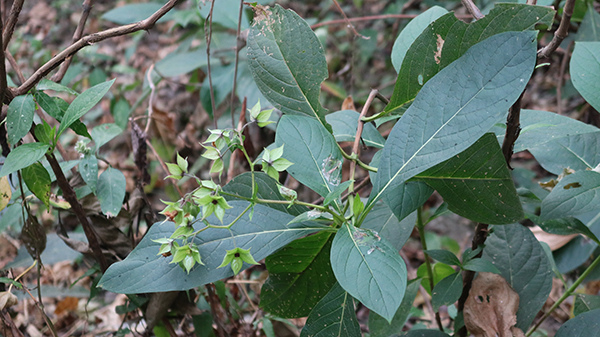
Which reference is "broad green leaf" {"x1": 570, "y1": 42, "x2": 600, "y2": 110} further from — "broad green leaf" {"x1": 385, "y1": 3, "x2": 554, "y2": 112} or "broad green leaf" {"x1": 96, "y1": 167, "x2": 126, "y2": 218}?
"broad green leaf" {"x1": 96, "y1": 167, "x2": 126, "y2": 218}

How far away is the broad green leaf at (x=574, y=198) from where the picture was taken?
805 mm

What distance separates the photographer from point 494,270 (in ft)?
2.84

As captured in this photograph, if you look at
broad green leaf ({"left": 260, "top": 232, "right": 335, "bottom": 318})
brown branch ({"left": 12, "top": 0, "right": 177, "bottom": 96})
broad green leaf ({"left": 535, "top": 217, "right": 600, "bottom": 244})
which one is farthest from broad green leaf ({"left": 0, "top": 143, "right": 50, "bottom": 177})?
broad green leaf ({"left": 535, "top": 217, "right": 600, "bottom": 244})

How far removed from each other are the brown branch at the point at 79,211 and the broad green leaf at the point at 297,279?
16.5 inches

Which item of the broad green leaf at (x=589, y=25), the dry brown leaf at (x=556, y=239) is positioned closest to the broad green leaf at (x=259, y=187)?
the dry brown leaf at (x=556, y=239)

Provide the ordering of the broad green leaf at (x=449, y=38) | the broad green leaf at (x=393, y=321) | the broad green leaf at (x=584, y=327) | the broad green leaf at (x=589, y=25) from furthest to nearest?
1. the broad green leaf at (x=589, y=25)
2. the broad green leaf at (x=393, y=321)
3. the broad green leaf at (x=584, y=327)
4. the broad green leaf at (x=449, y=38)

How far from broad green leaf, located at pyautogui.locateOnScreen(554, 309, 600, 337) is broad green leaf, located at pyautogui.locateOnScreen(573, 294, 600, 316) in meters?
0.17

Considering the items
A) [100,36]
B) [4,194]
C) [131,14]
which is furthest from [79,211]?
[131,14]

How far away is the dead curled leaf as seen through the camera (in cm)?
88

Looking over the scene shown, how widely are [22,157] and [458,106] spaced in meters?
0.78

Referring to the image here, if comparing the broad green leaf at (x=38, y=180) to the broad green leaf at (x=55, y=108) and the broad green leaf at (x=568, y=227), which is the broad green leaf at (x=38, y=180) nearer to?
the broad green leaf at (x=55, y=108)

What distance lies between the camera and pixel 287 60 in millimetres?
875

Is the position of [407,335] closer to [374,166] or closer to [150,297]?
[374,166]

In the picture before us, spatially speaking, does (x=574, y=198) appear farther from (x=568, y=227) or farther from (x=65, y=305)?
(x=65, y=305)
